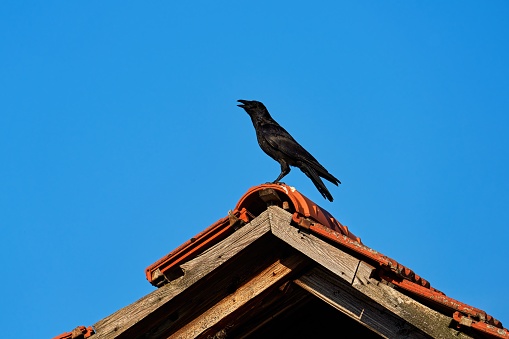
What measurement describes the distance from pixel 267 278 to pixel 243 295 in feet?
0.52

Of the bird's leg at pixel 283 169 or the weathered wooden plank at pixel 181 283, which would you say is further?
the bird's leg at pixel 283 169

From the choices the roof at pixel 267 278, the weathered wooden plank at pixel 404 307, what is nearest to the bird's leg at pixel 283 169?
the roof at pixel 267 278

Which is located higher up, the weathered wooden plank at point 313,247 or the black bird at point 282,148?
the black bird at point 282,148

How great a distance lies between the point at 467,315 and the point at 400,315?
12.1 inches

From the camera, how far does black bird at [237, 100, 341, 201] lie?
9312mm

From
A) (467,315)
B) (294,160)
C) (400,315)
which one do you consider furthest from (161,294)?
(294,160)

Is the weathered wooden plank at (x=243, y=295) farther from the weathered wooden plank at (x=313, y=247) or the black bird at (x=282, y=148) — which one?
the black bird at (x=282, y=148)

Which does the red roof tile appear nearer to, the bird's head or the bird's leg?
the bird's leg

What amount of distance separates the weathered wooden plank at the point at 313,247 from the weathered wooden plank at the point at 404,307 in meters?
0.06

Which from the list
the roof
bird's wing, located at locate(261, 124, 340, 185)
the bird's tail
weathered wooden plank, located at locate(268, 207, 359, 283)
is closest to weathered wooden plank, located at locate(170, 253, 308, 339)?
the roof

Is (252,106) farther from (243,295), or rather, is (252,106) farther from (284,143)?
(243,295)

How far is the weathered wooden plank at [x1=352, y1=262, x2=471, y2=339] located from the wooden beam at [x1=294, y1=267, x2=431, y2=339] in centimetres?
12

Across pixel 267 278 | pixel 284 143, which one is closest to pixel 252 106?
pixel 284 143

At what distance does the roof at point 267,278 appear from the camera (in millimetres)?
4484
